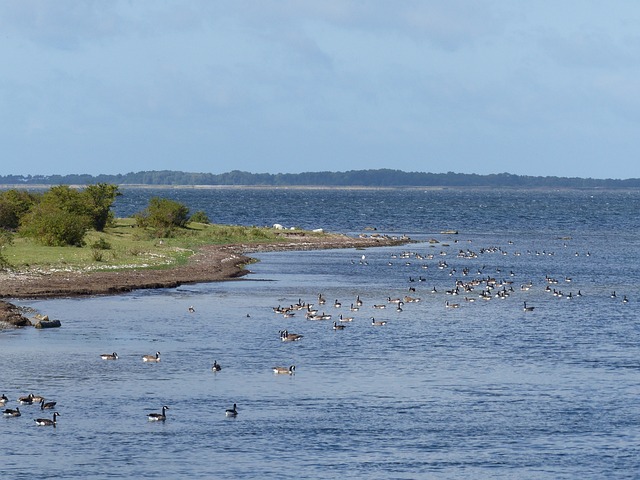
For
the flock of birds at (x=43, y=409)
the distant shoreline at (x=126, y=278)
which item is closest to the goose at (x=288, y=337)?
the flock of birds at (x=43, y=409)

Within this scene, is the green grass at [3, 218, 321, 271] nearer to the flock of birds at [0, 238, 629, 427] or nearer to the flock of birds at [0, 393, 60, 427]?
the flock of birds at [0, 238, 629, 427]

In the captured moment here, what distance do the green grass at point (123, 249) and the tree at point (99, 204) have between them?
997mm

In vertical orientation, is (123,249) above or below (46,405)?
above

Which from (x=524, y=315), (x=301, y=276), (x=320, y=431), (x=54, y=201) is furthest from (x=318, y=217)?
(x=320, y=431)

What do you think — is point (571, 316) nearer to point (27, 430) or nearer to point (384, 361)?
point (384, 361)

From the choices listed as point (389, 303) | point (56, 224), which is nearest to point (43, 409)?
point (389, 303)

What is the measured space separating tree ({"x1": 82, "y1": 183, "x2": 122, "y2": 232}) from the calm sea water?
21.9m

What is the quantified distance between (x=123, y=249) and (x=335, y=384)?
40137 millimetres

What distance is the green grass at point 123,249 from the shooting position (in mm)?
64000

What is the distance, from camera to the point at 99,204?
88375 millimetres

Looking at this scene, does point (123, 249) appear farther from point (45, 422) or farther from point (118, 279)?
point (45, 422)

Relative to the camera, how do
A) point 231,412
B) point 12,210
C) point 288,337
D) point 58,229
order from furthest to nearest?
1. point 12,210
2. point 58,229
3. point 288,337
4. point 231,412

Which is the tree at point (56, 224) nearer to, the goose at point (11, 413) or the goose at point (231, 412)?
the goose at point (11, 413)

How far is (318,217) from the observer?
154000 mm
